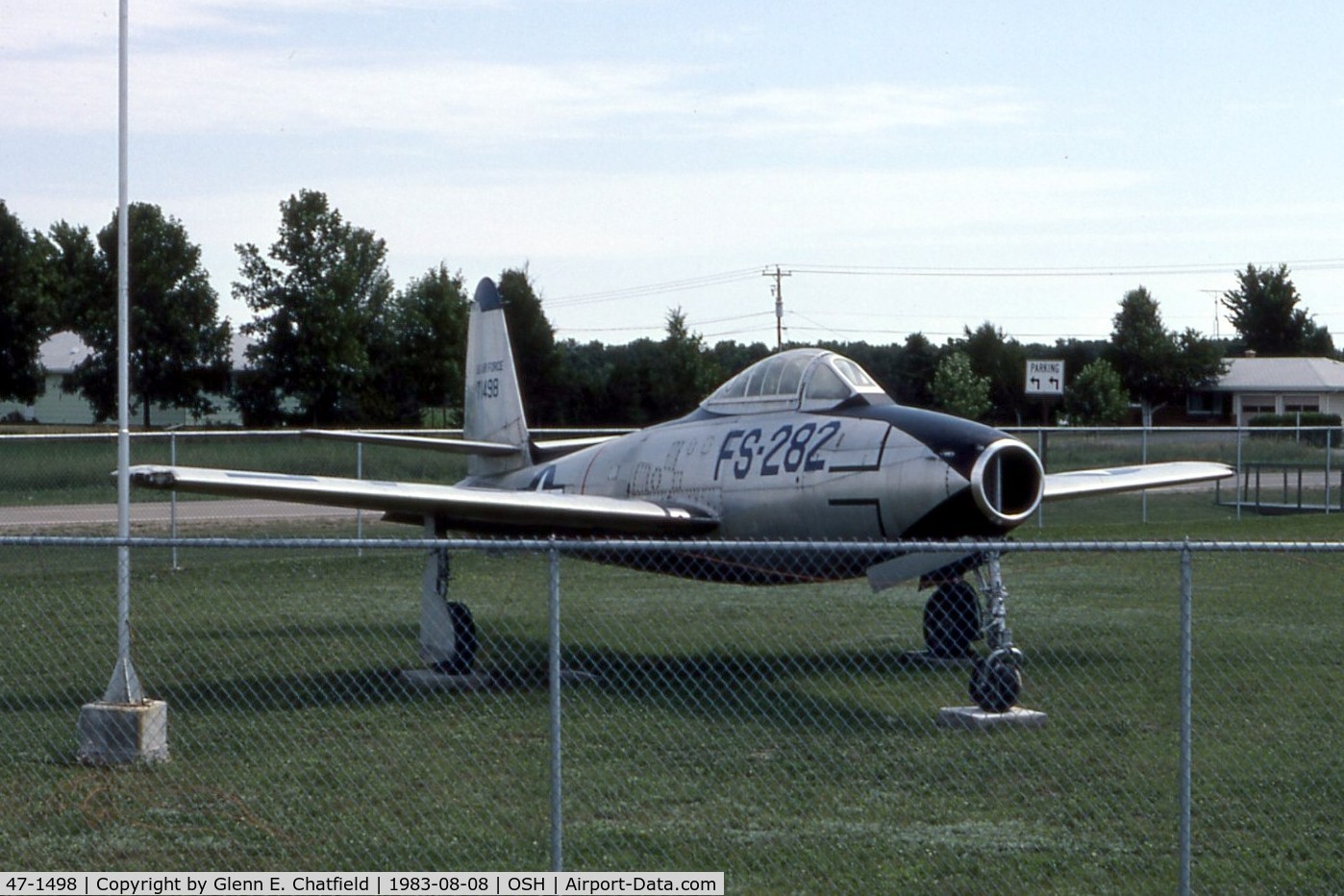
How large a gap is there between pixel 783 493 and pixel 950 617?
1832 millimetres

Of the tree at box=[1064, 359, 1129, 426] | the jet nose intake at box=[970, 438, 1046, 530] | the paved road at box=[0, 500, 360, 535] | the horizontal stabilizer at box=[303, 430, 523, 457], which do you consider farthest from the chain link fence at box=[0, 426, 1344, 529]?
the tree at box=[1064, 359, 1129, 426]

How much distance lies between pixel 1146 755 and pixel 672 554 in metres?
5.04

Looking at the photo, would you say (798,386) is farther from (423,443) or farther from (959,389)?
(959,389)

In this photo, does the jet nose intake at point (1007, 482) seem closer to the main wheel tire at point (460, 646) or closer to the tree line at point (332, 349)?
the main wheel tire at point (460, 646)

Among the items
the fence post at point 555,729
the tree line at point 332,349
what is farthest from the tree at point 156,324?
the fence post at point 555,729

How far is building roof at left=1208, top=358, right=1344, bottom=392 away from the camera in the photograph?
69.6 metres

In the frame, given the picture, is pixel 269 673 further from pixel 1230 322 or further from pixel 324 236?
pixel 1230 322

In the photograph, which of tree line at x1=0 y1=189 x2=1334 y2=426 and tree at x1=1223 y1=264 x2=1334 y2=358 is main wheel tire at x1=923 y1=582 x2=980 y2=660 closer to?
tree line at x1=0 y1=189 x2=1334 y2=426

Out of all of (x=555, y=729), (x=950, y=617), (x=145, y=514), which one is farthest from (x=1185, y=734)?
(x=145, y=514)

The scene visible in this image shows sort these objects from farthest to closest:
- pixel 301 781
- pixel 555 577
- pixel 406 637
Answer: pixel 406 637 → pixel 301 781 → pixel 555 577

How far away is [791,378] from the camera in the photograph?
533 inches

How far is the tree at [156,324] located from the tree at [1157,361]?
122 ft

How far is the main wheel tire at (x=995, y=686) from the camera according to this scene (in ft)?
34.3

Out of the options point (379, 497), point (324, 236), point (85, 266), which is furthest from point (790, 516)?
point (85, 266)
